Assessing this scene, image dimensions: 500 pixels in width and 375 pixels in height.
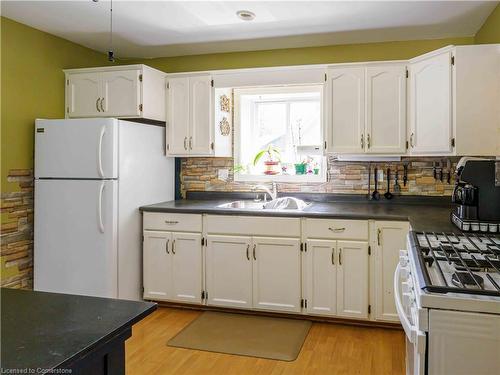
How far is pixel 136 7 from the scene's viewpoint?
3018mm

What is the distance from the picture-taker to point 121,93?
3678mm

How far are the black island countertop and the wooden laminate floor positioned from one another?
0.85 m

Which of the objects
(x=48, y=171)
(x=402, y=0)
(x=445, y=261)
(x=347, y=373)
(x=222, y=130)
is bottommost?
(x=347, y=373)

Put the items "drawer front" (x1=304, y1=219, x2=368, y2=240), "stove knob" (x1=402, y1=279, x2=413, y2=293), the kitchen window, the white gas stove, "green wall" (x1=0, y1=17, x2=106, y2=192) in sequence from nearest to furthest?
the white gas stove < "stove knob" (x1=402, y1=279, x2=413, y2=293) < "drawer front" (x1=304, y1=219, x2=368, y2=240) < "green wall" (x1=0, y1=17, x2=106, y2=192) < the kitchen window

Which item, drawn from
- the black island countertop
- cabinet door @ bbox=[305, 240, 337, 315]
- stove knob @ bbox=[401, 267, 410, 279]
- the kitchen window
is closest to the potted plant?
the kitchen window

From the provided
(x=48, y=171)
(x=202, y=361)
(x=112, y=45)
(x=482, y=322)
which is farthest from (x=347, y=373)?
(x=112, y=45)

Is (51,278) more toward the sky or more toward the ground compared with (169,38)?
more toward the ground

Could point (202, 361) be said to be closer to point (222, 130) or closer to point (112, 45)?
point (222, 130)

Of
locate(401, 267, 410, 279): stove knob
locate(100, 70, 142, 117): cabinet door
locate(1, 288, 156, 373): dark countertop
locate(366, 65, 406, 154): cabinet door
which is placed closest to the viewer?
locate(1, 288, 156, 373): dark countertop

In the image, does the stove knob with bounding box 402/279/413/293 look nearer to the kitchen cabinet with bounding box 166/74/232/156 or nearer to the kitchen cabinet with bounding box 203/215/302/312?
the kitchen cabinet with bounding box 203/215/302/312

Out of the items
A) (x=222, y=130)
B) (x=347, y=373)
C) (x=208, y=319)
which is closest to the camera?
(x=347, y=373)

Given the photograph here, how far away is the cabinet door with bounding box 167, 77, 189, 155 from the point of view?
12.8ft

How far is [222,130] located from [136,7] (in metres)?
1.33

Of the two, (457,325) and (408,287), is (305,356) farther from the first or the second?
(457,325)
